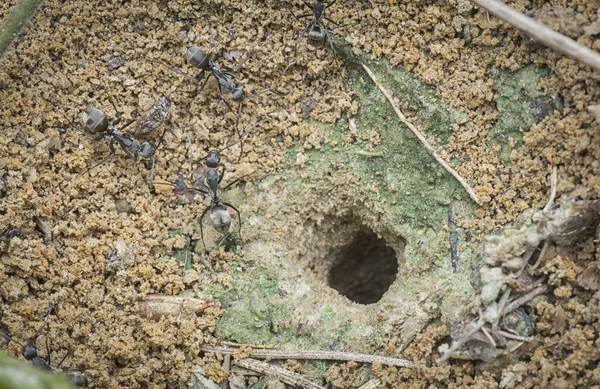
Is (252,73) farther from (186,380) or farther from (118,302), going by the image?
(186,380)

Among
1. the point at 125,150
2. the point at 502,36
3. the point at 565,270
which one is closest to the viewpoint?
the point at 565,270

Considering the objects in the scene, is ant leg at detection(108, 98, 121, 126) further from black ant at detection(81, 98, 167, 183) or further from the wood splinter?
the wood splinter

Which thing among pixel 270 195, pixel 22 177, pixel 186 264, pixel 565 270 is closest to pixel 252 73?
pixel 270 195

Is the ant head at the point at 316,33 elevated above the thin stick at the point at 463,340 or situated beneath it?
elevated above

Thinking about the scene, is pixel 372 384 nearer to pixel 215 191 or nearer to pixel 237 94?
pixel 215 191

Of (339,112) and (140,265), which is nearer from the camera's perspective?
(140,265)

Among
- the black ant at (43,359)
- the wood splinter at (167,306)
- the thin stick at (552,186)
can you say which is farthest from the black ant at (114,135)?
the thin stick at (552,186)

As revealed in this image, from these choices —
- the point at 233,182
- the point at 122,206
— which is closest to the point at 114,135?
the point at 122,206

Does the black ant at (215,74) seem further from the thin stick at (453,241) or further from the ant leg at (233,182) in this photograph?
the thin stick at (453,241)

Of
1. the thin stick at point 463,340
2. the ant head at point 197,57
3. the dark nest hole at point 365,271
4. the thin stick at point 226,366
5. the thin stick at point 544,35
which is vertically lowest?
the dark nest hole at point 365,271
